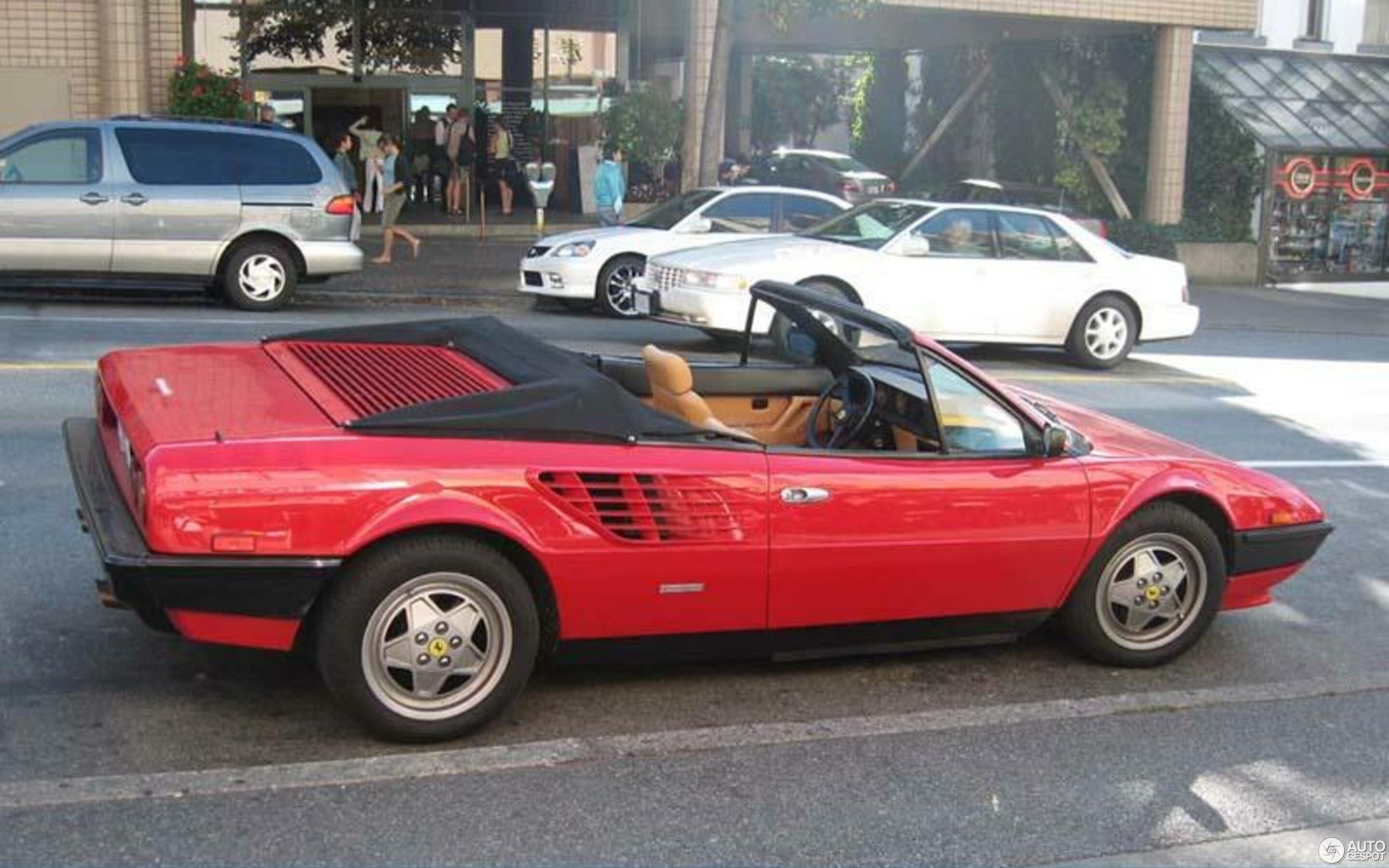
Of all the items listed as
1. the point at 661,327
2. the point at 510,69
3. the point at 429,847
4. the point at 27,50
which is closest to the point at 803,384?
the point at 429,847

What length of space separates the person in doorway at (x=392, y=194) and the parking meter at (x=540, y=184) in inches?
73.0

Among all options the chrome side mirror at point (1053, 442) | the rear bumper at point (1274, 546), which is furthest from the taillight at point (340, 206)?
the rear bumper at point (1274, 546)

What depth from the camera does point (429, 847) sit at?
417 centimetres

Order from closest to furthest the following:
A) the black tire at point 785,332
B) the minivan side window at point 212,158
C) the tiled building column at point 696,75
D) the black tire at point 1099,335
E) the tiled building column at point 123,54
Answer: the black tire at point 785,332
the minivan side window at point 212,158
the black tire at point 1099,335
the tiled building column at point 123,54
the tiled building column at point 696,75

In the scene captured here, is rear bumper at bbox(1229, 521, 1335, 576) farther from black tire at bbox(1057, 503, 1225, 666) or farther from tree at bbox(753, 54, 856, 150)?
tree at bbox(753, 54, 856, 150)

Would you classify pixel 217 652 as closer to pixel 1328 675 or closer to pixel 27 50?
pixel 1328 675

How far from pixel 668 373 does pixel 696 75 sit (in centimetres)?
1610

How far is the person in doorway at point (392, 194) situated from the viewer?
19172mm

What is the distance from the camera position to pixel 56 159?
1427 cm

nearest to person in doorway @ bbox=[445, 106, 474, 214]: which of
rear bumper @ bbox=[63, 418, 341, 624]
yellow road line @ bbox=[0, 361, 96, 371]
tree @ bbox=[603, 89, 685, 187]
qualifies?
tree @ bbox=[603, 89, 685, 187]

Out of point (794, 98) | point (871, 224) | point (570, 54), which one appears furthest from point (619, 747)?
point (794, 98)

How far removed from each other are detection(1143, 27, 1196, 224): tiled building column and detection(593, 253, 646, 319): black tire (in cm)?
1320

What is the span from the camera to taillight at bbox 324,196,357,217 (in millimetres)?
15211

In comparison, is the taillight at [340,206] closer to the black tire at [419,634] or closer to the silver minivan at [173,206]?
the silver minivan at [173,206]
